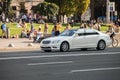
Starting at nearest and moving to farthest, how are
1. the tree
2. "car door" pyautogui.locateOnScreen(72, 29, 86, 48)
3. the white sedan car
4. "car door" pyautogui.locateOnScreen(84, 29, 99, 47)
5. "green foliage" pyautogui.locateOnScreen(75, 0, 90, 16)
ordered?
1. the white sedan car
2. "car door" pyautogui.locateOnScreen(72, 29, 86, 48)
3. "car door" pyautogui.locateOnScreen(84, 29, 99, 47)
4. the tree
5. "green foliage" pyautogui.locateOnScreen(75, 0, 90, 16)

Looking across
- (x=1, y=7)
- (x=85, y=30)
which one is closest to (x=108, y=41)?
(x=85, y=30)

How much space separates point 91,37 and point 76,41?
131 cm

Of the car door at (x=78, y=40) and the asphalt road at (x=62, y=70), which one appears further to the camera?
the car door at (x=78, y=40)

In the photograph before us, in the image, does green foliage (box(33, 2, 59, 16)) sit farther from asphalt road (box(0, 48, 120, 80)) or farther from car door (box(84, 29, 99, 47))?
asphalt road (box(0, 48, 120, 80))

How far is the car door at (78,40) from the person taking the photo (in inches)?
1152

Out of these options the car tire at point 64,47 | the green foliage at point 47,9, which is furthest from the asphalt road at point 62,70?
the green foliage at point 47,9

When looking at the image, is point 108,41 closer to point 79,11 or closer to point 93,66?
point 93,66

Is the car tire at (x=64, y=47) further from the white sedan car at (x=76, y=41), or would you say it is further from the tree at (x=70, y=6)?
the tree at (x=70, y=6)

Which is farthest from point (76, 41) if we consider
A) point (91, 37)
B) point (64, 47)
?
point (91, 37)

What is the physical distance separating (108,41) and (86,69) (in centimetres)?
1416

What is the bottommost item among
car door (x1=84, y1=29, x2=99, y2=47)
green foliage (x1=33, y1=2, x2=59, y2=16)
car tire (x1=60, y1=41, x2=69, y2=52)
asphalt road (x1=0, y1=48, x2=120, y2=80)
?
asphalt road (x1=0, y1=48, x2=120, y2=80)

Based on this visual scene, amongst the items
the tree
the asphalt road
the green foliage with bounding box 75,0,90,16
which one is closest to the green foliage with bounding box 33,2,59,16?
the tree

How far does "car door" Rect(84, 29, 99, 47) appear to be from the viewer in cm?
2995

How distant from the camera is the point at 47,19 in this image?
76.4 metres
